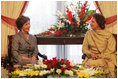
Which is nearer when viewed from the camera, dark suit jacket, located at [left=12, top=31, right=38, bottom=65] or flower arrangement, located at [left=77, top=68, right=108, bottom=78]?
flower arrangement, located at [left=77, top=68, right=108, bottom=78]

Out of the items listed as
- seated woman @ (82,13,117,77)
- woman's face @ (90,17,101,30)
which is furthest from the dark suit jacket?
woman's face @ (90,17,101,30)

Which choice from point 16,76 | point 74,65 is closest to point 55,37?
point 74,65

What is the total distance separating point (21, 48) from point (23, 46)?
5cm

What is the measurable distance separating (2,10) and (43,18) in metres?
1.04

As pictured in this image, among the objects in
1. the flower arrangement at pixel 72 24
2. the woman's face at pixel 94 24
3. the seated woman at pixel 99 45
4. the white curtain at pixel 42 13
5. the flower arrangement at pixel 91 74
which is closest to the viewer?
the flower arrangement at pixel 91 74

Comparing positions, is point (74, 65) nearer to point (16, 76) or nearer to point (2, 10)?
point (16, 76)

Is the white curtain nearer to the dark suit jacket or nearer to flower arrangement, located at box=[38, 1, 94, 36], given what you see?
flower arrangement, located at box=[38, 1, 94, 36]

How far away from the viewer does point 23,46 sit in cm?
495

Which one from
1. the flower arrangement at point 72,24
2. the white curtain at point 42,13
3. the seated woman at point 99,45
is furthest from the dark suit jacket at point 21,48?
the white curtain at point 42,13

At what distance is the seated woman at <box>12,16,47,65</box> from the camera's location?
481 centimetres

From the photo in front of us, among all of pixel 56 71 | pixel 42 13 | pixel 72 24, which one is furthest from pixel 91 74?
pixel 42 13

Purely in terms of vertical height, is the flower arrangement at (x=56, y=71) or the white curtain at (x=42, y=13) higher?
the white curtain at (x=42, y=13)

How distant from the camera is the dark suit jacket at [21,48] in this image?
4.81 meters

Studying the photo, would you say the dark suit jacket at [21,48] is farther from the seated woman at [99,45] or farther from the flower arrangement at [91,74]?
the flower arrangement at [91,74]
